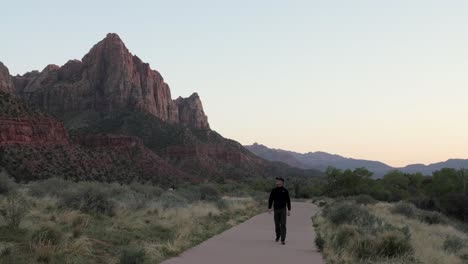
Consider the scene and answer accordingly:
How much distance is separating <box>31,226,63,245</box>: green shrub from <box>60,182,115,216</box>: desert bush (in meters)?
8.89

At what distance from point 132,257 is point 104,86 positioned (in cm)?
14061

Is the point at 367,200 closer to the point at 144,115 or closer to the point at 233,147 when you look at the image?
the point at 144,115

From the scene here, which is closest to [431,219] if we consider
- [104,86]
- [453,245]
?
[453,245]

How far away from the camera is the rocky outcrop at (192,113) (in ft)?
595

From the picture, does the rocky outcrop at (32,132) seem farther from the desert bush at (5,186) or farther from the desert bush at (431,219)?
the desert bush at (431,219)

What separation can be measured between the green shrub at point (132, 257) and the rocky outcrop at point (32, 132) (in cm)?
5352

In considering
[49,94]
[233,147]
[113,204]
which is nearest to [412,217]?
[113,204]

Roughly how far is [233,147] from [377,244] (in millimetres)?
128819

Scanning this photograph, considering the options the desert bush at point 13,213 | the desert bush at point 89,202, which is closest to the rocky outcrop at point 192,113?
the desert bush at point 89,202

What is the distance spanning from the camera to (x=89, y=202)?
21078 mm

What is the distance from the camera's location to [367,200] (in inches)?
2076

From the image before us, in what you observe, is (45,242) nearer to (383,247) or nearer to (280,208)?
(280,208)

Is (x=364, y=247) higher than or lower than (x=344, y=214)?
lower

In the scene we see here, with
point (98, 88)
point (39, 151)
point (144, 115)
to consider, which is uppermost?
point (98, 88)
